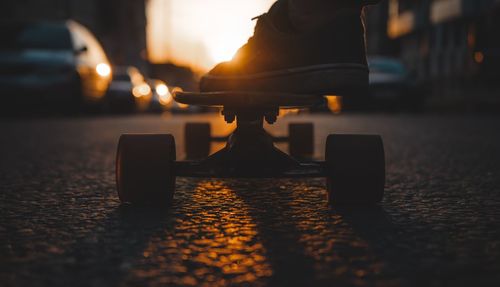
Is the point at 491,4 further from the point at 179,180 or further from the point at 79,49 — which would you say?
the point at 179,180

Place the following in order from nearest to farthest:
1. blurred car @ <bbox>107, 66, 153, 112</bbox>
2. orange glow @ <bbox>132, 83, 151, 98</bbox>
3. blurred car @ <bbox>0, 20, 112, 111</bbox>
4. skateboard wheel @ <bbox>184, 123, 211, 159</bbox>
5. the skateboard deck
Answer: the skateboard deck
skateboard wheel @ <bbox>184, 123, 211, 159</bbox>
blurred car @ <bbox>0, 20, 112, 111</bbox>
blurred car @ <bbox>107, 66, 153, 112</bbox>
orange glow @ <bbox>132, 83, 151, 98</bbox>

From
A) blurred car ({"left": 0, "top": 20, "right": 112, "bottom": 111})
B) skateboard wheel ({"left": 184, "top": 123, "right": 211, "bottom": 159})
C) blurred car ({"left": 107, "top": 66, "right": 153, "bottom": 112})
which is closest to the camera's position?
skateboard wheel ({"left": 184, "top": 123, "right": 211, "bottom": 159})

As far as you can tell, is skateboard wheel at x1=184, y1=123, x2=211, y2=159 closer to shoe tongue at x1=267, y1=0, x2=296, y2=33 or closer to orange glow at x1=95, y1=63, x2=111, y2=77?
shoe tongue at x1=267, y1=0, x2=296, y2=33

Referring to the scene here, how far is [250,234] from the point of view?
2.21 metres

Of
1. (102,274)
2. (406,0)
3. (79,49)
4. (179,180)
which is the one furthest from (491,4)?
(102,274)

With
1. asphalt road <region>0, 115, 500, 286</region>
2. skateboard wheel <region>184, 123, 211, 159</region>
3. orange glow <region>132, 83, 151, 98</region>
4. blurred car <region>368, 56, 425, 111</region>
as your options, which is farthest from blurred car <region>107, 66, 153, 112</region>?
asphalt road <region>0, 115, 500, 286</region>

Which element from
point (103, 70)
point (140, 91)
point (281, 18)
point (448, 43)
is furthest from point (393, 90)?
point (448, 43)

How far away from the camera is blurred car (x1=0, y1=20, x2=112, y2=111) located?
10.1 metres

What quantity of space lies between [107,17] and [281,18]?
46585 mm

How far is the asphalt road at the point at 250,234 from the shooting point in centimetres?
174

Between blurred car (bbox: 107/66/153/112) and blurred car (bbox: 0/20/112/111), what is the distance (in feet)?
15.9

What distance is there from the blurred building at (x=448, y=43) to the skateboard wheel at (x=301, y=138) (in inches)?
500

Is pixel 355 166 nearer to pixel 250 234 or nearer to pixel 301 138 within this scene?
pixel 250 234

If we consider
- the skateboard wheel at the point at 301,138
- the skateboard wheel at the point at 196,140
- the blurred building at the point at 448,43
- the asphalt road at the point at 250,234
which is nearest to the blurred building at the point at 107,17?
the blurred building at the point at 448,43
